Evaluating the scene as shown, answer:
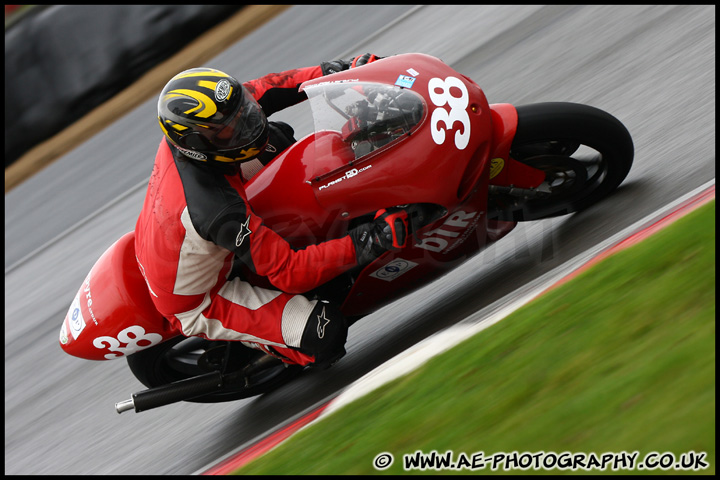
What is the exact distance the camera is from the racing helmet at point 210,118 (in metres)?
3.51

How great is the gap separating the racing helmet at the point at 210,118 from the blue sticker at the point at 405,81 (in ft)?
2.16

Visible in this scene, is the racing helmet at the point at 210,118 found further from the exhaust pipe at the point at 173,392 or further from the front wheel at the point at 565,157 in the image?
the exhaust pipe at the point at 173,392

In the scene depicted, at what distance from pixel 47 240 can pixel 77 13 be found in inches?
117

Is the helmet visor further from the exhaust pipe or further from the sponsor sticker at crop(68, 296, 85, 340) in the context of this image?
the exhaust pipe

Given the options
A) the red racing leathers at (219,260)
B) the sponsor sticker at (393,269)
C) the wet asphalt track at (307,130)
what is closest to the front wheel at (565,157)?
the wet asphalt track at (307,130)

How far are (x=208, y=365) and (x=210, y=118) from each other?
67.2 inches

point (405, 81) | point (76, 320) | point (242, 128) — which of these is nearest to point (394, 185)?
point (405, 81)

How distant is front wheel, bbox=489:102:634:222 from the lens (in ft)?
12.6

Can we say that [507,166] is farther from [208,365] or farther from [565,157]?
[208,365]

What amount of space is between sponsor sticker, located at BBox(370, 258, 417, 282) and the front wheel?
0.51 m

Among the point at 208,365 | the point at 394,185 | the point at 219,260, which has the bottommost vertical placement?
the point at 208,365

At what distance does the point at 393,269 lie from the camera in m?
4.12

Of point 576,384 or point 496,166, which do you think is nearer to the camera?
point 576,384

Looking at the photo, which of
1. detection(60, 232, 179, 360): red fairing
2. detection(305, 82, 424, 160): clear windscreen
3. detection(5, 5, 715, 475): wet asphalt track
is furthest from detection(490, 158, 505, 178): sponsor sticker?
detection(60, 232, 179, 360): red fairing
